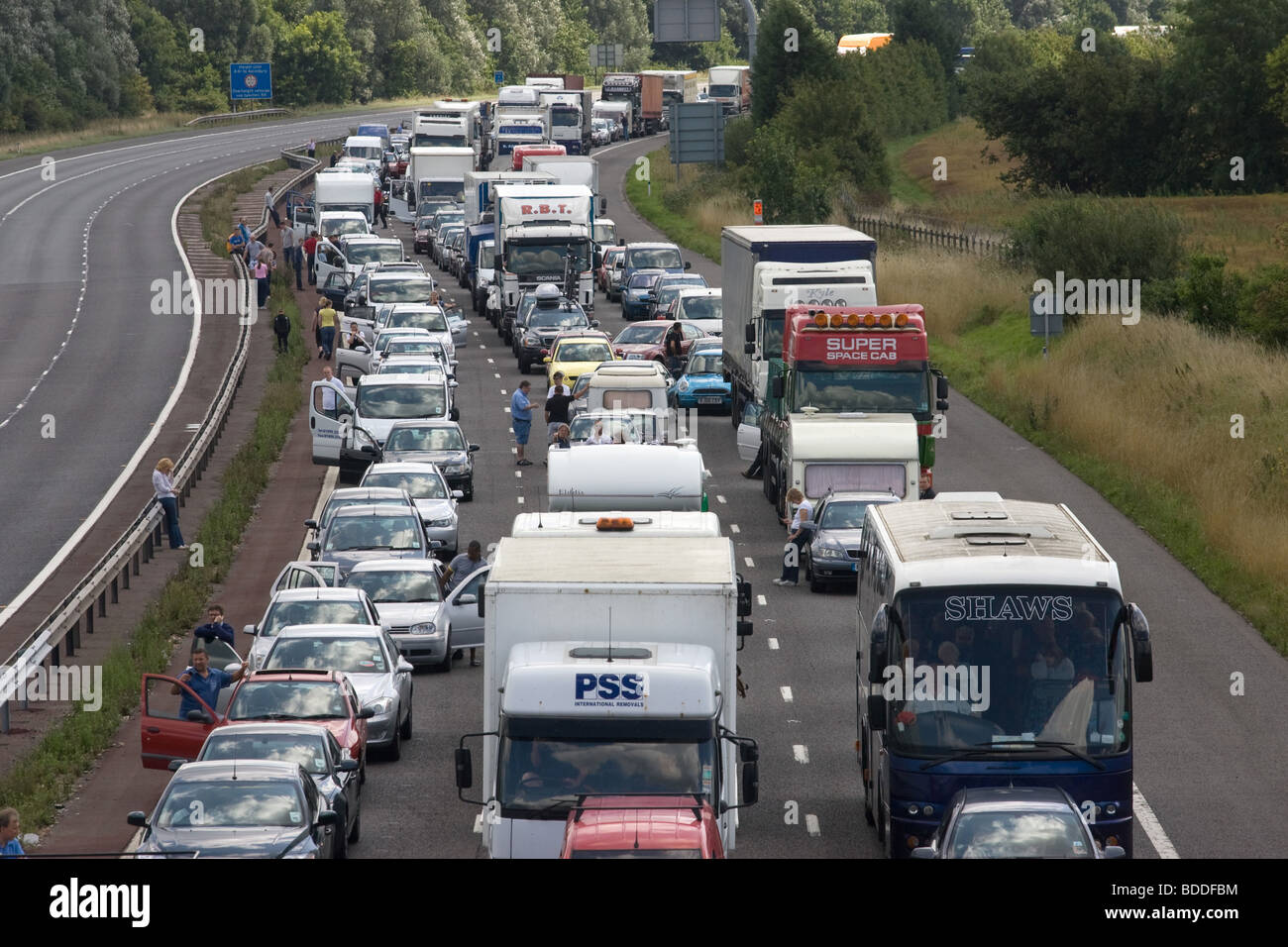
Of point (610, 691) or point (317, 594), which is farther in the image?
point (317, 594)

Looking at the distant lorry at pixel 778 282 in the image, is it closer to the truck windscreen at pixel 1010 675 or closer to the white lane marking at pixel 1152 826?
the white lane marking at pixel 1152 826

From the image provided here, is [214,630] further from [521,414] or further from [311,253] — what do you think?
[311,253]

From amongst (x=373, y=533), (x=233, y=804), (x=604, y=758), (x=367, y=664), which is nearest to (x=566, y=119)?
(x=373, y=533)

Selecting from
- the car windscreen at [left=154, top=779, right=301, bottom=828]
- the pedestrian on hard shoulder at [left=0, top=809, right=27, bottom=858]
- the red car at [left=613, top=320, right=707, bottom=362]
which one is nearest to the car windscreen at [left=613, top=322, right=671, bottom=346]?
the red car at [left=613, top=320, right=707, bottom=362]

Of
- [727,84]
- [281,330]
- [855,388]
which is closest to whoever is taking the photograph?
[855,388]

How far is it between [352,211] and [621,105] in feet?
201

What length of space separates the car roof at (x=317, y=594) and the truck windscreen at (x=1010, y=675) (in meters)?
9.24

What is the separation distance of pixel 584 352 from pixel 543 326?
5.46 meters

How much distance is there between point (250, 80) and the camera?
4392 inches

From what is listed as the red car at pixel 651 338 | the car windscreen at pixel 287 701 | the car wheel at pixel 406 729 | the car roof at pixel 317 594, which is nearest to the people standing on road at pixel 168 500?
the car roof at pixel 317 594

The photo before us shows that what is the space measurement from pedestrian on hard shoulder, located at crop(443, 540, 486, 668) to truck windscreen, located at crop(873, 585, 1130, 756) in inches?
407

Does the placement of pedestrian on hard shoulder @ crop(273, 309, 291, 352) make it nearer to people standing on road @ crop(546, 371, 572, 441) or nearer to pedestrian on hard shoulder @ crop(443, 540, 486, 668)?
people standing on road @ crop(546, 371, 572, 441)

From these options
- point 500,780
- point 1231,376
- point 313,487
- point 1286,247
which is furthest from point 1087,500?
point 500,780

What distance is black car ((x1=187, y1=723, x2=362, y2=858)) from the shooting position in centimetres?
1628
